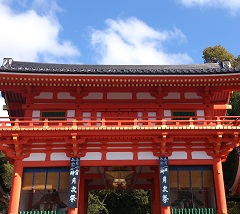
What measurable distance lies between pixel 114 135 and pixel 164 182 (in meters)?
2.97

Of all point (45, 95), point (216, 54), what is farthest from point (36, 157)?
point (216, 54)

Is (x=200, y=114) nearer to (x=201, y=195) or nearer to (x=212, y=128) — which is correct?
(x=212, y=128)

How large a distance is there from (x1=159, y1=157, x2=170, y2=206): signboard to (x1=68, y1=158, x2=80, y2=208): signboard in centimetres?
366

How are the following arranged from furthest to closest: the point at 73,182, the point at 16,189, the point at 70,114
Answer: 1. the point at 70,114
2. the point at 73,182
3. the point at 16,189

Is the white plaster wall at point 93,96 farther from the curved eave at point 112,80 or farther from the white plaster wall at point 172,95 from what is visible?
the white plaster wall at point 172,95

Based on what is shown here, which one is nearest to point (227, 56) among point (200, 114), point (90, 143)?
point (200, 114)

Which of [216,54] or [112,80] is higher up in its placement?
[216,54]

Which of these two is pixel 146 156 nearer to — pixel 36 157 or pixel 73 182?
pixel 73 182

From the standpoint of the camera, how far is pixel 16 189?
520 inches

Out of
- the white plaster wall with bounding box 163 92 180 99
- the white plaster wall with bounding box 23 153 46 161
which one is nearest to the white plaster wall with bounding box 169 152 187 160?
the white plaster wall with bounding box 163 92 180 99

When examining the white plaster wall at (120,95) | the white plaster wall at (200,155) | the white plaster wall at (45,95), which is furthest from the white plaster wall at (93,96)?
the white plaster wall at (200,155)

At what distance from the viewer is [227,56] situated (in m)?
37.7

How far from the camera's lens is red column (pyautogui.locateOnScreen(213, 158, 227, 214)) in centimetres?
1295

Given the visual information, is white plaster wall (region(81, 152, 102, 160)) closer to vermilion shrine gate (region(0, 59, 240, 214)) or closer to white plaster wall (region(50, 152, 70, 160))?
vermilion shrine gate (region(0, 59, 240, 214))
